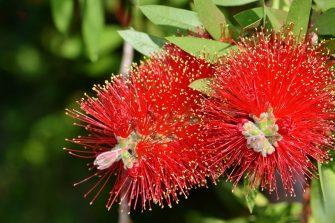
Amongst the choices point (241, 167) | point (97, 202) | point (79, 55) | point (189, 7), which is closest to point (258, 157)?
point (241, 167)

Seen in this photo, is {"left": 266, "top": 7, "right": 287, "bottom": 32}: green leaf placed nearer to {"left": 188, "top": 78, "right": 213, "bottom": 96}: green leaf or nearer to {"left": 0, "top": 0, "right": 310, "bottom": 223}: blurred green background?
{"left": 188, "top": 78, "right": 213, "bottom": 96}: green leaf

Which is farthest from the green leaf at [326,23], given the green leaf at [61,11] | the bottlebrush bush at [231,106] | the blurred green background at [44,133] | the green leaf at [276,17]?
the blurred green background at [44,133]

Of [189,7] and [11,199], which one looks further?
[11,199]

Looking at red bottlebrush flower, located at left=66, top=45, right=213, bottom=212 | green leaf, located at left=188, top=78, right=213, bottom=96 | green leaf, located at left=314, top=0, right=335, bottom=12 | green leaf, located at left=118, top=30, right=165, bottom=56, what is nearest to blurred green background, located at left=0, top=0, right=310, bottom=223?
green leaf, located at left=118, top=30, right=165, bottom=56

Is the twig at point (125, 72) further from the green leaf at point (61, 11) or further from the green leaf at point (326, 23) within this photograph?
the green leaf at point (326, 23)

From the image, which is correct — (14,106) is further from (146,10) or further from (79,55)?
(146,10)

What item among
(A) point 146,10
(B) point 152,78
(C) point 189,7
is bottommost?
(B) point 152,78

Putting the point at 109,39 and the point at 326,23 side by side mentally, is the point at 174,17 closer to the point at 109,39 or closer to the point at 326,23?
the point at 326,23
